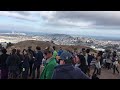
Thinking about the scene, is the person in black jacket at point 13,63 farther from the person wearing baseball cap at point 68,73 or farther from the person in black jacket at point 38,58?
the person wearing baseball cap at point 68,73

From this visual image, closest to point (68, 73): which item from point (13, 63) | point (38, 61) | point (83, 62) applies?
point (13, 63)

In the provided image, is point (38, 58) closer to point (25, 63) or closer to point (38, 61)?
point (38, 61)

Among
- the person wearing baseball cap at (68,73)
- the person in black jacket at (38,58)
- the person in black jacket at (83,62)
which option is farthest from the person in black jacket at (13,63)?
the person wearing baseball cap at (68,73)

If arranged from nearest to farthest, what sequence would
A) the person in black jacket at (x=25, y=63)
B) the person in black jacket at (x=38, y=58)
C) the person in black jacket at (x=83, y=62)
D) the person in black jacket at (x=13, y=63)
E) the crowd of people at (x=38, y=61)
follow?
the crowd of people at (x=38, y=61), the person in black jacket at (x=13, y=63), the person in black jacket at (x=83, y=62), the person in black jacket at (x=25, y=63), the person in black jacket at (x=38, y=58)

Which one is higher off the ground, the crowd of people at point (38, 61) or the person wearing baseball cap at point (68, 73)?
the person wearing baseball cap at point (68, 73)

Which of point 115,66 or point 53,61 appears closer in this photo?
point 53,61

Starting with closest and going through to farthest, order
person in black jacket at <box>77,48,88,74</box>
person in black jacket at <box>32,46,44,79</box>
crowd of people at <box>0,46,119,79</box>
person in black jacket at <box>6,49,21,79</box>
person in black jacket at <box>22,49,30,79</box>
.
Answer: crowd of people at <box>0,46,119,79</box>, person in black jacket at <box>6,49,21,79</box>, person in black jacket at <box>77,48,88,74</box>, person in black jacket at <box>22,49,30,79</box>, person in black jacket at <box>32,46,44,79</box>

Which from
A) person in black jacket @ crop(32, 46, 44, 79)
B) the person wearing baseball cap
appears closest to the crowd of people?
person in black jacket @ crop(32, 46, 44, 79)

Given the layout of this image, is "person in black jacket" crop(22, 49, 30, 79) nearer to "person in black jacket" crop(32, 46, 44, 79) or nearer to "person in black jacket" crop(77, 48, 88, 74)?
"person in black jacket" crop(32, 46, 44, 79)

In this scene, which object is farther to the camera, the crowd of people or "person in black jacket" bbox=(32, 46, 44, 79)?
"person in black jacket" bbox=(32, 46, 44, 79)
